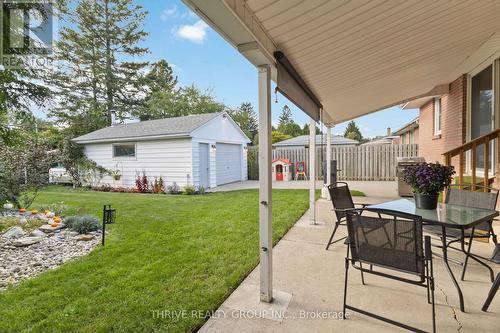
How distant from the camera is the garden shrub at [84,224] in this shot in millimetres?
4660

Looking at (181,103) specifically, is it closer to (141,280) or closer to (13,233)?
(13,233)

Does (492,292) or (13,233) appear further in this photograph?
(13,233)

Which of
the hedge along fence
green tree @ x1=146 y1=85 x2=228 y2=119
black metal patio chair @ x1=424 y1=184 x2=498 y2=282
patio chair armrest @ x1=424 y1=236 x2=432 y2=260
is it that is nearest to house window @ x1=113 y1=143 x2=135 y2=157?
the hedge along fence

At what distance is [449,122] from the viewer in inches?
251

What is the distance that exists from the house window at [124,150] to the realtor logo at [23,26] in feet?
20.0

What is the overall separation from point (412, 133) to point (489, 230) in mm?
13351

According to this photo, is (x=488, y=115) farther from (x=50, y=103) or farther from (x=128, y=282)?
(x=50, y=103)

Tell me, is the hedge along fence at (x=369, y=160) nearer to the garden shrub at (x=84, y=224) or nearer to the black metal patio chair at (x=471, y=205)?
the black metal patio chair at (x=471, y=205)

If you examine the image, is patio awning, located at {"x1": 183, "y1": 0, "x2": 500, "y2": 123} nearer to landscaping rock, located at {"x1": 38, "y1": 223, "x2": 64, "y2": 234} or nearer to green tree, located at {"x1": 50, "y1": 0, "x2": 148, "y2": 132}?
landscaping rock, located at {"x1": 38, "y1": 223, "x2": 64, "y2": 234}

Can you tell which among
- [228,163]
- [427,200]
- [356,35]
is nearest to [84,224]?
[356,35]

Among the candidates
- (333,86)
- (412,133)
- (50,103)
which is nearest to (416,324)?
(333,86)

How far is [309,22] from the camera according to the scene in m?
1.98

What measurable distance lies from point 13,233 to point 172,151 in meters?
5.98

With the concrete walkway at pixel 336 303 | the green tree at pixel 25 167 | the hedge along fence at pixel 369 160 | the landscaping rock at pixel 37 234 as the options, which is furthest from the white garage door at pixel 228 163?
the concrete walkway at pixel 336 303
